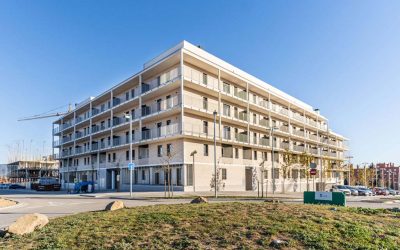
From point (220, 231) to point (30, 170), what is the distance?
129 m

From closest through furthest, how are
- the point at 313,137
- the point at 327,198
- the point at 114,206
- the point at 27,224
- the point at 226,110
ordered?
the point at 27,224 < the point at 114,206 < the point at 327,198 < the point at 226,110 < the point at 313,137

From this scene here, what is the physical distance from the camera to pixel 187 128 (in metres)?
36.4

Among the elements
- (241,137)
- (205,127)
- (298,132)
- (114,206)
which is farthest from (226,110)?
(114,206)

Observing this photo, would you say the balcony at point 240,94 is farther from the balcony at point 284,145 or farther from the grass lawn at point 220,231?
the grass lawn at point 220,231

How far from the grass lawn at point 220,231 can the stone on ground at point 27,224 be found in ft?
0.99

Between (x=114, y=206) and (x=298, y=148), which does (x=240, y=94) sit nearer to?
(x=298, y=148)

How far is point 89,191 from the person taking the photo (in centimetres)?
4153

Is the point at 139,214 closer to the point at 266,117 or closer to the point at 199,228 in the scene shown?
the point at 199,228

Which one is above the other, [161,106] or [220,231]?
[161,106]

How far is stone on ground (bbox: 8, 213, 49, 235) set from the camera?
9.58 meters

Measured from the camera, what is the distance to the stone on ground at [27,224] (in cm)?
958

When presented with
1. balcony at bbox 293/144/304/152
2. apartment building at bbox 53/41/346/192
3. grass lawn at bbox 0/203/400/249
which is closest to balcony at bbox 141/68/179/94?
apartment building at bbox 53/41/346/192

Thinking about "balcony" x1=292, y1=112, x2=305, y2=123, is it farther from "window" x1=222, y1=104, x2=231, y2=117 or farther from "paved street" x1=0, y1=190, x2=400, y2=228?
"paved street" x1=0, y1=190, x2=400, y2=228

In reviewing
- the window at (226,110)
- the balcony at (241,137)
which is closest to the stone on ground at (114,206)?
the window at (226,110)
